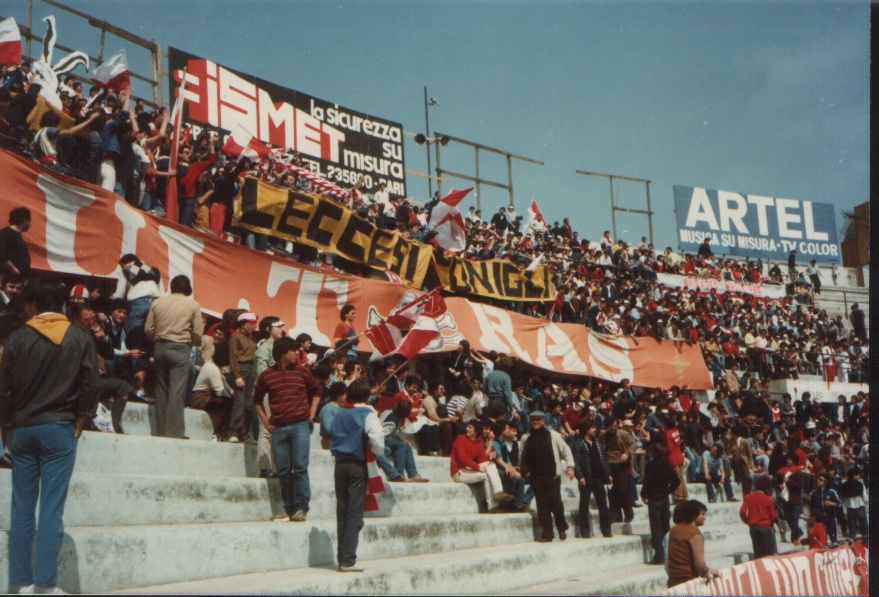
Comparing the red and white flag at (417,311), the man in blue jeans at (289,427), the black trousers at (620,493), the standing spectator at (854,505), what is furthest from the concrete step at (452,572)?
the standing spectator at (854,505)

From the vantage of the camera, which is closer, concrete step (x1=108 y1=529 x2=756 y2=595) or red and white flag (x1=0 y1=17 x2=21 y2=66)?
concrete step (x1=108 y1=529 x2=756 y2=595)

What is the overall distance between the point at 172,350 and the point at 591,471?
5.91 m

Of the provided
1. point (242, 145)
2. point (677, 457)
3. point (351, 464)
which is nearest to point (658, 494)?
point (677, 457)

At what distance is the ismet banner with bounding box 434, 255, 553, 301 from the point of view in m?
18.8

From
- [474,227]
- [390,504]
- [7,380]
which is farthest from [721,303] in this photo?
[7,380]

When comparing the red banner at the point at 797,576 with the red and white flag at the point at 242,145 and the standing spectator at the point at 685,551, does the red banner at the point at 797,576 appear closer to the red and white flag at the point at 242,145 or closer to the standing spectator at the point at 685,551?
the standing spectator at the point at 685,551

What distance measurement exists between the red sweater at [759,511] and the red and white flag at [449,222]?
831cm

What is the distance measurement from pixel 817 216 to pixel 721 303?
15507 mm

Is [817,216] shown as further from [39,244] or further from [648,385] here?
[39,244]

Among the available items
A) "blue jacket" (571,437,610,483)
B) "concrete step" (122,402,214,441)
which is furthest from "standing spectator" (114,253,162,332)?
"blue jacket" (571,437,610,483)

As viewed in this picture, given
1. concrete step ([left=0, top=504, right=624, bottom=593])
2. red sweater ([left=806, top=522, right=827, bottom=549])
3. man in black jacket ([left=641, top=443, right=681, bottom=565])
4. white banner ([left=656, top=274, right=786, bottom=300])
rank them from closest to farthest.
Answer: concrete step ([left=0, top=504, right=624, bottom=593]) → man in black jacket ([left=641, top=443, right=681, bottom=565]) → red sweater ([left=806, top=522, right=827, bottom=549]) → white banner ([left=656, top=274, right=786, bottom=300])

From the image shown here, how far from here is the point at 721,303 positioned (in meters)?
28.7

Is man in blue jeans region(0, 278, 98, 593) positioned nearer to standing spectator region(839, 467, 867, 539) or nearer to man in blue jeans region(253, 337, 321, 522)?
man in blue jeans region(253, 337, 321, 522)

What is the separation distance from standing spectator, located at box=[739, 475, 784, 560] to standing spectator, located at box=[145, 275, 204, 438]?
7.60 m
